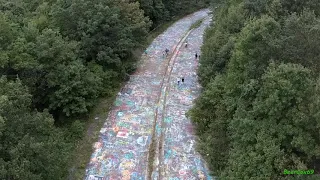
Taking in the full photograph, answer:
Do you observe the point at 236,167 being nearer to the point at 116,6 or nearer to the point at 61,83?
the point at 61,83

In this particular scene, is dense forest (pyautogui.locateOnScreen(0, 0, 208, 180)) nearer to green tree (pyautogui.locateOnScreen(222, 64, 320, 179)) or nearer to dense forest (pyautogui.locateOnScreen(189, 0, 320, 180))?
dense forest (pyautogui.locateOnScreen(189, 0, 320, 180))

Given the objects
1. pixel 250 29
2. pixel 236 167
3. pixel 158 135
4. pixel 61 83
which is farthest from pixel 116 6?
pixel 236 167

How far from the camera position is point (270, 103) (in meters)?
21.1

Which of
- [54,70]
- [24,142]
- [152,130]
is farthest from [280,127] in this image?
[54,70]

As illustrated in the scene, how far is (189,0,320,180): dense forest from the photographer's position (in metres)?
20.3

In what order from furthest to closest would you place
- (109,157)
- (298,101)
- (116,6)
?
(116,6), (109,157), (298,101)

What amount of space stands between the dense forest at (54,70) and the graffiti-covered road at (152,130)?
8.10 ft

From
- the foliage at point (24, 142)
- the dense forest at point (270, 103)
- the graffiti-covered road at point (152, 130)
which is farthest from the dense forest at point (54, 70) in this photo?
the dense forest at point (270, 103)

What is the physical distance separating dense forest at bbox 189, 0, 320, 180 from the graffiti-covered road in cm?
237

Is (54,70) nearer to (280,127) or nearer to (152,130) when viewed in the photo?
(152,130)

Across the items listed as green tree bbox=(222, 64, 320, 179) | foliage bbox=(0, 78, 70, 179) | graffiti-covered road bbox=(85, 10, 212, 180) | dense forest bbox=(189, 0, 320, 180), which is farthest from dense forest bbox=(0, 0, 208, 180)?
green tree bbox=(222, 64, 320, 179)

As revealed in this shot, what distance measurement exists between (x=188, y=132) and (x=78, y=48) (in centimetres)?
1459

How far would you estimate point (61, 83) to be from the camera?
106ft

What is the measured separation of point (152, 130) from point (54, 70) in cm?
1064
